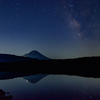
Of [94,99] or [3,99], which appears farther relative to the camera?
[94,99]

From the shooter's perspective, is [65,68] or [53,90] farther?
[65,68]

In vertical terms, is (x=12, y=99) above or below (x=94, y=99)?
below

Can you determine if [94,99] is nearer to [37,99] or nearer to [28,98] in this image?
[37,99]

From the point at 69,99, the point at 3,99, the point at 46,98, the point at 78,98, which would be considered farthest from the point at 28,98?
the point at 78,98

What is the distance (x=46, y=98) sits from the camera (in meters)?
12.2

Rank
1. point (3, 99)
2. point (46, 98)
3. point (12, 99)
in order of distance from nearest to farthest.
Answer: point (3, 99)
point (12, 99)
point (46, 98)

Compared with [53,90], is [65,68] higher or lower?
higher

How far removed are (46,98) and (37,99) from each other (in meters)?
0.97

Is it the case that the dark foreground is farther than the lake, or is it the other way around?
the dark foreground

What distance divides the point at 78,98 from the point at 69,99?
0.97 meters

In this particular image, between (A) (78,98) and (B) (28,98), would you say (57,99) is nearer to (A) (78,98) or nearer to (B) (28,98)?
(A) (78,98)

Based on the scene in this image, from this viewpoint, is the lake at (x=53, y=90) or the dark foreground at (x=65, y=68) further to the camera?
the dark foreground at (x=65, y=68)

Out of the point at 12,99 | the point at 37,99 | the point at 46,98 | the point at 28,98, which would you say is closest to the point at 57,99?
the point at 46,98

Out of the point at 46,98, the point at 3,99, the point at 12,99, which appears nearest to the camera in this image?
the point at 3,99
